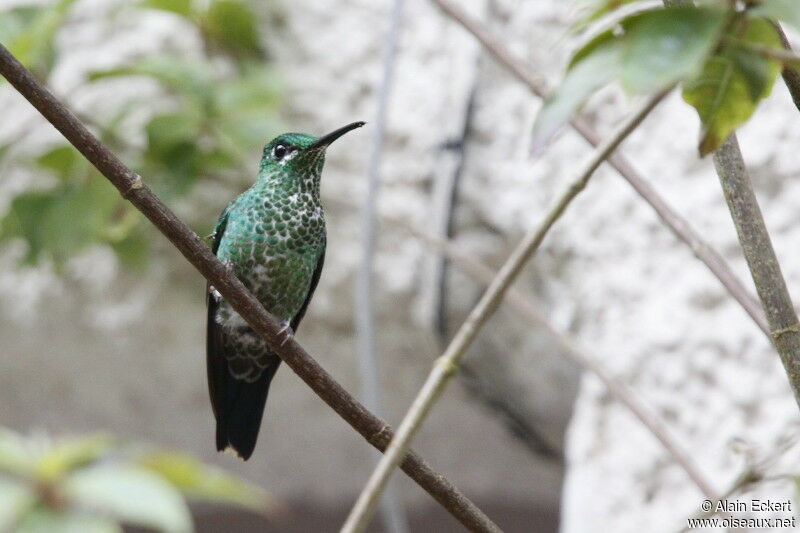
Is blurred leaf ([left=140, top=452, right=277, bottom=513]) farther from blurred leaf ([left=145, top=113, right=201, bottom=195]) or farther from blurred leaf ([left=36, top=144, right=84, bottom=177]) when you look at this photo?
blurred leaf ([left=36, top=144, right=84, bottom=177])

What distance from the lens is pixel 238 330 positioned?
151 centimetres

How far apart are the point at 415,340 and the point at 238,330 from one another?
0.99 m

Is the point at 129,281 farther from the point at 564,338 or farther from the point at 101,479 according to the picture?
the point at 101,479

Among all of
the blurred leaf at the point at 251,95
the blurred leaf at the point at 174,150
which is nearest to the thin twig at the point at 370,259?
the blurred leaf at the point at 251,95

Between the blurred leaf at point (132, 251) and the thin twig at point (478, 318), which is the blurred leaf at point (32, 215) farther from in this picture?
the thin twig at point (478, 318)

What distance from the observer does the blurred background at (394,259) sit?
2006 mm

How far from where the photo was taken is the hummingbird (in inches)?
56.8

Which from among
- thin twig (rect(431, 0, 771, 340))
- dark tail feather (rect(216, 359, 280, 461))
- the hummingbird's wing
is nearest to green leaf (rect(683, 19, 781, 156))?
thin twig (rect(431, 0, 771, 340))

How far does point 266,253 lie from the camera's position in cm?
145

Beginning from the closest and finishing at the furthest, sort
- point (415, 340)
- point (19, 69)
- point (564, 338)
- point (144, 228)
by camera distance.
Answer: point (19, 69)
point (564, 338)
point (144, 228)
point (415, 340)

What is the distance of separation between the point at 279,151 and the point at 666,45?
102cm

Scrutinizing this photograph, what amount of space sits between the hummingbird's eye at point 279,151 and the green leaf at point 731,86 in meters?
0.91

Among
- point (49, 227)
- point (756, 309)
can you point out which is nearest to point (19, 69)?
point (756, 309)

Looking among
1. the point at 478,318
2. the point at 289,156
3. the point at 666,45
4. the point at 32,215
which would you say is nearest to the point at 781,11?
the point at 666,45
